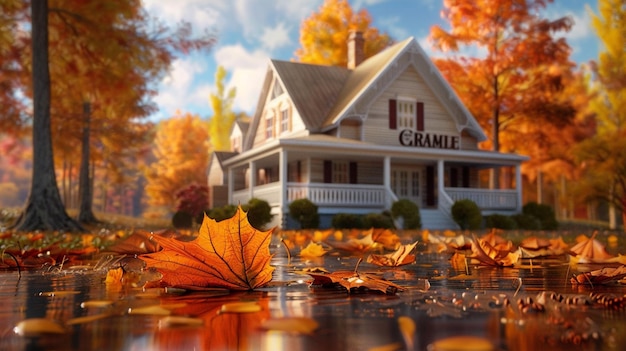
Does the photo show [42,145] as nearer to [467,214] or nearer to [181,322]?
[467,214]

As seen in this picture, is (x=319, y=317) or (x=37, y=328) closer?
(x=37, y=328)

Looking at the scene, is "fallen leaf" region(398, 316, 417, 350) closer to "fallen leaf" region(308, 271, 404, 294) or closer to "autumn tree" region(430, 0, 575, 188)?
"fallen leaf" region(308, 271, 404, 294)

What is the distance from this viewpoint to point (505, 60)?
29438 millimetres

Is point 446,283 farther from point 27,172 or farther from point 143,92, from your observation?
point 27,172

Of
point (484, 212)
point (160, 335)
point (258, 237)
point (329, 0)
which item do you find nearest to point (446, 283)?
point (258, 237)

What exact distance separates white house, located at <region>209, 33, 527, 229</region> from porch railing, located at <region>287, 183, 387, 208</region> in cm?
4

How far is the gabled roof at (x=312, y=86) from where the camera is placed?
2528 cm

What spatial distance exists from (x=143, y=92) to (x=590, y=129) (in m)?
30.3

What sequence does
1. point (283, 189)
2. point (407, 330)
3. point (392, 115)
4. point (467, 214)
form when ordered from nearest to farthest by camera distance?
point (407, 330) < point (283, 189) < point (467, 214) < point (392, 115)

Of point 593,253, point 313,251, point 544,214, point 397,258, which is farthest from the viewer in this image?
point 544,214

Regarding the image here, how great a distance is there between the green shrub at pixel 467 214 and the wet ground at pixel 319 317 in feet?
63.5

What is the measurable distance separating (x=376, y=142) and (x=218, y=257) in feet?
75.6

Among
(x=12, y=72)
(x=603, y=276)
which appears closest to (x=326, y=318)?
(x=603, y=276)

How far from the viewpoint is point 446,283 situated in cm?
270
